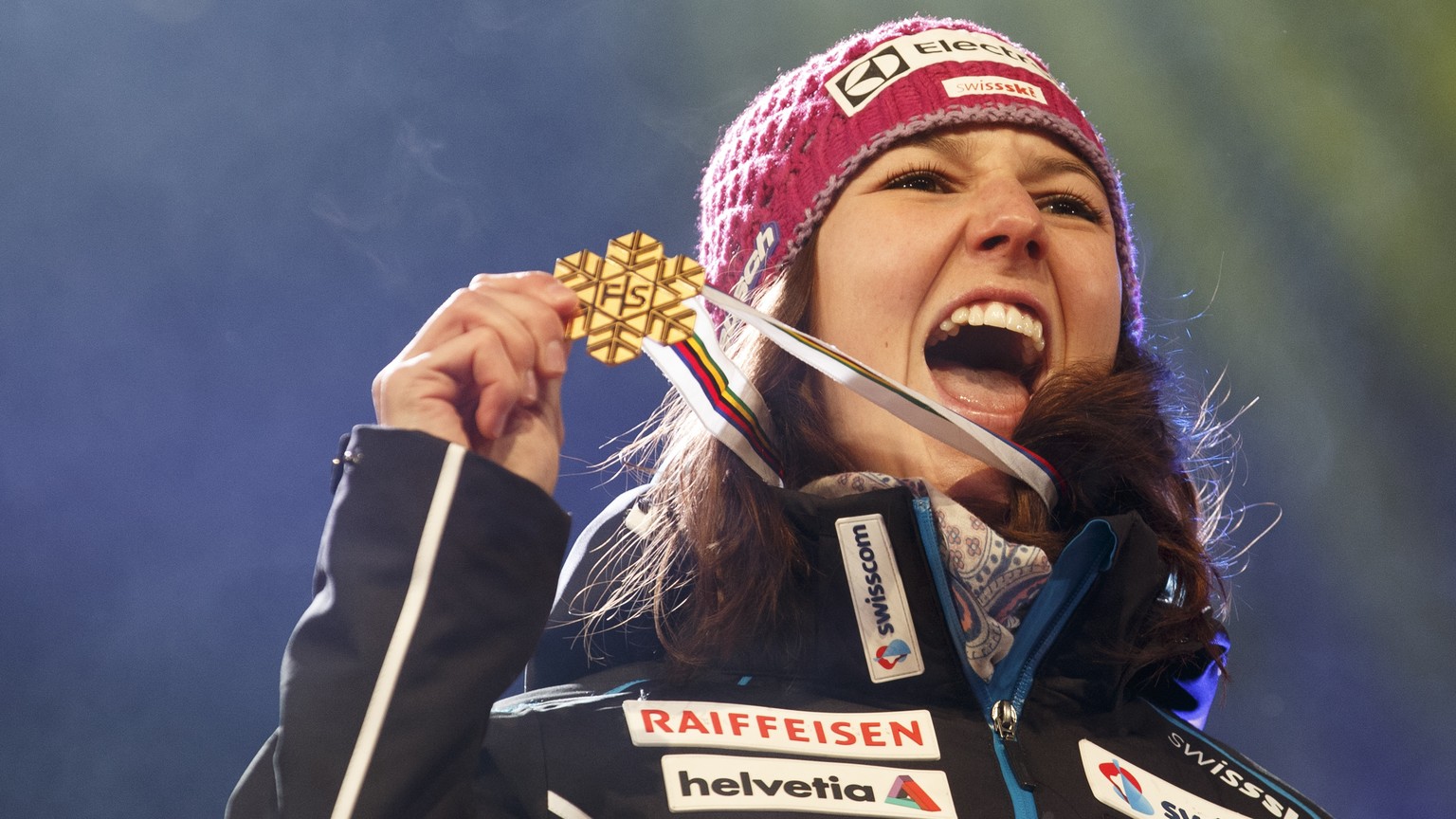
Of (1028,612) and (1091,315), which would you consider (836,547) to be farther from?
(1091,315)

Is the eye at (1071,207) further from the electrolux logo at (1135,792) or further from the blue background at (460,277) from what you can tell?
the blue background at (460,277)

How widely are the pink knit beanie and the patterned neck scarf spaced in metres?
0.58

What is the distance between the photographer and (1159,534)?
5.42 feet

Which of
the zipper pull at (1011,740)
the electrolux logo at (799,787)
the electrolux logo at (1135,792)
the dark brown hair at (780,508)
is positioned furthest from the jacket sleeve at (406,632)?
the electrolux logo at (1135,792)

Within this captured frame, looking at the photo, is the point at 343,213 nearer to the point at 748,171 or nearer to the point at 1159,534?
the point at 748,171

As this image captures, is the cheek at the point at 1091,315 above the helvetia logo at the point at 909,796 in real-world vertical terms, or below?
above

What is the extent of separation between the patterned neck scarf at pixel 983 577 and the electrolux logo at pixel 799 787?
0.53 feet

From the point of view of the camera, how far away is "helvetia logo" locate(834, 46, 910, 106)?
6.33 ft

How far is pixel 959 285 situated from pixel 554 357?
71cm

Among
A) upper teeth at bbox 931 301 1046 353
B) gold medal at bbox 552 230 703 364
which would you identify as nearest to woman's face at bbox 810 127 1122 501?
upper teeth at bbox 931 301 1046 353

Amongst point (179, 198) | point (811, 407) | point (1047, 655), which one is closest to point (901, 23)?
point (811, 407)

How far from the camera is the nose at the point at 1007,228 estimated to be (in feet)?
5.50

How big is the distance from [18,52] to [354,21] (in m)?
0.70

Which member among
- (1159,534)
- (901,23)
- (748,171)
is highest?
(901,23)
